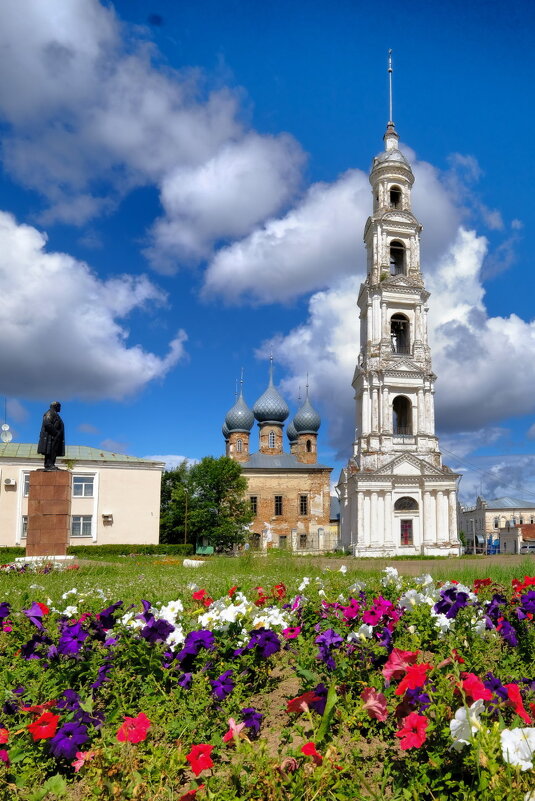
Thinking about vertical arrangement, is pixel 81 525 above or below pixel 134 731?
below

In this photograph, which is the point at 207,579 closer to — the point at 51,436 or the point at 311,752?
the point at 51,436

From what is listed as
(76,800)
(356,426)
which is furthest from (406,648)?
(356,426)

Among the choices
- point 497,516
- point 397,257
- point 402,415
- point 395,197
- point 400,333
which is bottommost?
point 497,516

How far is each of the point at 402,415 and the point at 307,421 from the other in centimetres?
2009

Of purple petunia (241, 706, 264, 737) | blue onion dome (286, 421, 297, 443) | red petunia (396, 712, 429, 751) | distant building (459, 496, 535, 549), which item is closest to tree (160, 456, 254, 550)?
blue onion dome (286, 421, 297, 443)

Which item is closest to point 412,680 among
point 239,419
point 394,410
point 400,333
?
point 394,410

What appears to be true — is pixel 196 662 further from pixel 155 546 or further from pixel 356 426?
pixel 356 426

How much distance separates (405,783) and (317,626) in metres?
2.27

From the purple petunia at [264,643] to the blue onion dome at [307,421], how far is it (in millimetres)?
53766

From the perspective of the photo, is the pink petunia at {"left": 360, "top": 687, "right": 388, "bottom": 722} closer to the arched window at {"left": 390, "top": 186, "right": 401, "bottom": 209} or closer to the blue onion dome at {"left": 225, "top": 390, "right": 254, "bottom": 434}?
the arched window at {"left": 390, "top": 186, "right": 401, "bottom": 209}

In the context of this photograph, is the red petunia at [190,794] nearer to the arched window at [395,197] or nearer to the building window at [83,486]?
the building window at [83,486]

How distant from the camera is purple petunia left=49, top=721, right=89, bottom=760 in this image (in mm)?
2607

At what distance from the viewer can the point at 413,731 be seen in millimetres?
2213

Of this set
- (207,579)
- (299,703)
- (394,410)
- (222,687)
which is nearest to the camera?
(299,703)
